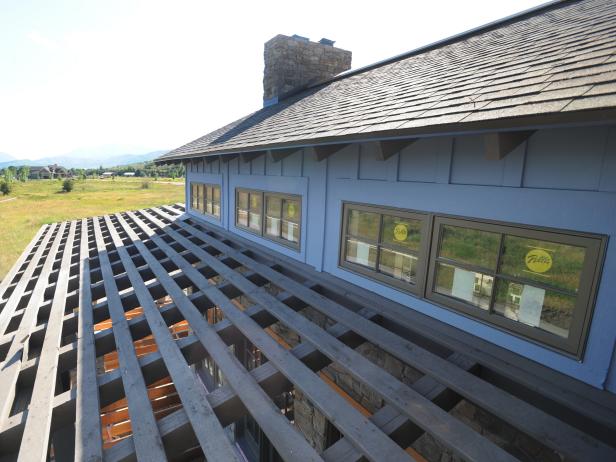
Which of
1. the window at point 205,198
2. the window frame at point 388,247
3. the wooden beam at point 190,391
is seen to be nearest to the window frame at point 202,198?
the window at point 205,198

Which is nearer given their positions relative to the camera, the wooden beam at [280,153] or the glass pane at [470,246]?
the glass pane at [470,246]

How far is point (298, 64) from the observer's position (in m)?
10.6

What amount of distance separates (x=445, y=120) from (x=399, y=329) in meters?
2.23

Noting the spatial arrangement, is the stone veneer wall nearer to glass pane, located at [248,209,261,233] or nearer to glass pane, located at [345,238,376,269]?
glass pane, located at [345,238,376,269]

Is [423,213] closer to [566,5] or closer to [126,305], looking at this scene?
[126,305]

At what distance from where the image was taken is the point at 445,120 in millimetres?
2719

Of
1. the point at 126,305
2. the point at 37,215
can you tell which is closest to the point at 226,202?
the point at 126,305

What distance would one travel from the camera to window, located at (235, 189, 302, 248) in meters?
5.92

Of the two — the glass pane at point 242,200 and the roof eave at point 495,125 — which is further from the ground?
the roof eave at point 495,125

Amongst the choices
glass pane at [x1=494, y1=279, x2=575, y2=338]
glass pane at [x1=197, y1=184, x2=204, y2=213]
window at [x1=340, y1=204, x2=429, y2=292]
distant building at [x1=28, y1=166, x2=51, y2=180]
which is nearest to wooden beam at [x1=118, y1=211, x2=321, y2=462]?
window at [x1=340, y1=204, x2=429, y2=292]

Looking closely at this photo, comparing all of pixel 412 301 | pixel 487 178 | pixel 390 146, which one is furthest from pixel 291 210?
pixel 487 178

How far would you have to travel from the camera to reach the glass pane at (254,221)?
23.1 ft

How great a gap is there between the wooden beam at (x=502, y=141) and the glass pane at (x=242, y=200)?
569 centimetres

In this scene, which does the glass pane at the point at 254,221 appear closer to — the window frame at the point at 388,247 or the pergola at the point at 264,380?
the pergola at the point at 264,380
